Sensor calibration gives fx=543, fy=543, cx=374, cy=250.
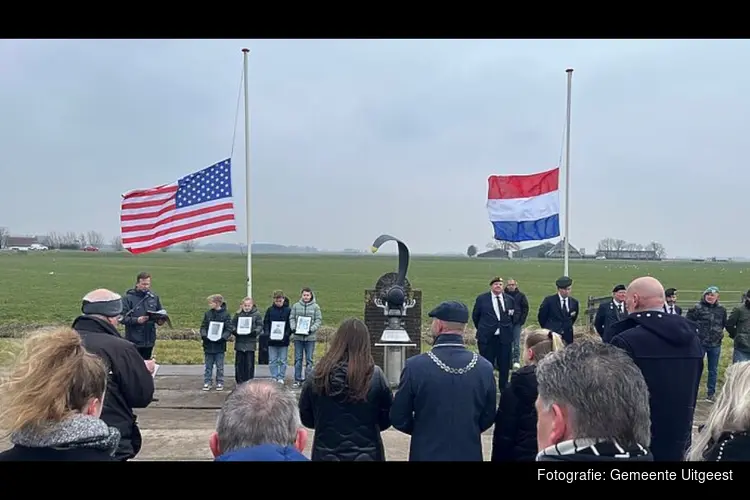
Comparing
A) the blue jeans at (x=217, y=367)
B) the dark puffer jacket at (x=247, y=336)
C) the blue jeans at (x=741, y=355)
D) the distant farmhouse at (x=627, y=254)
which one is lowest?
the blue jeans at (x=217, y=367)

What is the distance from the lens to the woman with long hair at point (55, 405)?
186 cm

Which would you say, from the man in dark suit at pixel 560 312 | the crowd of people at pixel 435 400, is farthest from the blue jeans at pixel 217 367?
the man in dark suit at pixel 560 312

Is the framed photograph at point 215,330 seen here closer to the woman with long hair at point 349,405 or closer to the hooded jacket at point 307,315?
the hooded jacket at point 307,315

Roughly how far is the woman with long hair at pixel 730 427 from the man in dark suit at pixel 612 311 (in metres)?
6.21

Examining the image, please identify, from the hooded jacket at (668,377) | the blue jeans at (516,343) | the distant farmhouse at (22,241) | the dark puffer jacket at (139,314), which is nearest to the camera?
the hooded jacket at (668,377)

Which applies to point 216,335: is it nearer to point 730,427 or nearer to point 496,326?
point 496,326

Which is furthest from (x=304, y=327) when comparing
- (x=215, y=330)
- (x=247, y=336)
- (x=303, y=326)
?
(x=215, y=330)

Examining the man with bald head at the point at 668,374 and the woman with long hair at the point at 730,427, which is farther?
the man with bald head at the point at 668,374

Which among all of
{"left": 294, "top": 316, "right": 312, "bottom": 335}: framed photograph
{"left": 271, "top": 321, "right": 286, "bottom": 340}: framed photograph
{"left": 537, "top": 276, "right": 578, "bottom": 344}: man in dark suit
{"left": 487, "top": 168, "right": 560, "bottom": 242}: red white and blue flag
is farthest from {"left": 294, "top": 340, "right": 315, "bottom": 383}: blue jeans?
{"left": 487, "top": 168, "right": 560, "bottom": 242}: red white and blue flag

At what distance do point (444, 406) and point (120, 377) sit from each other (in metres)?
1.92

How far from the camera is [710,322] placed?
Answer: 323 inches

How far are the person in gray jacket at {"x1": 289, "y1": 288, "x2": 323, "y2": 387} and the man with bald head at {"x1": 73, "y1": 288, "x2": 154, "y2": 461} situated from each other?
4927 mm
